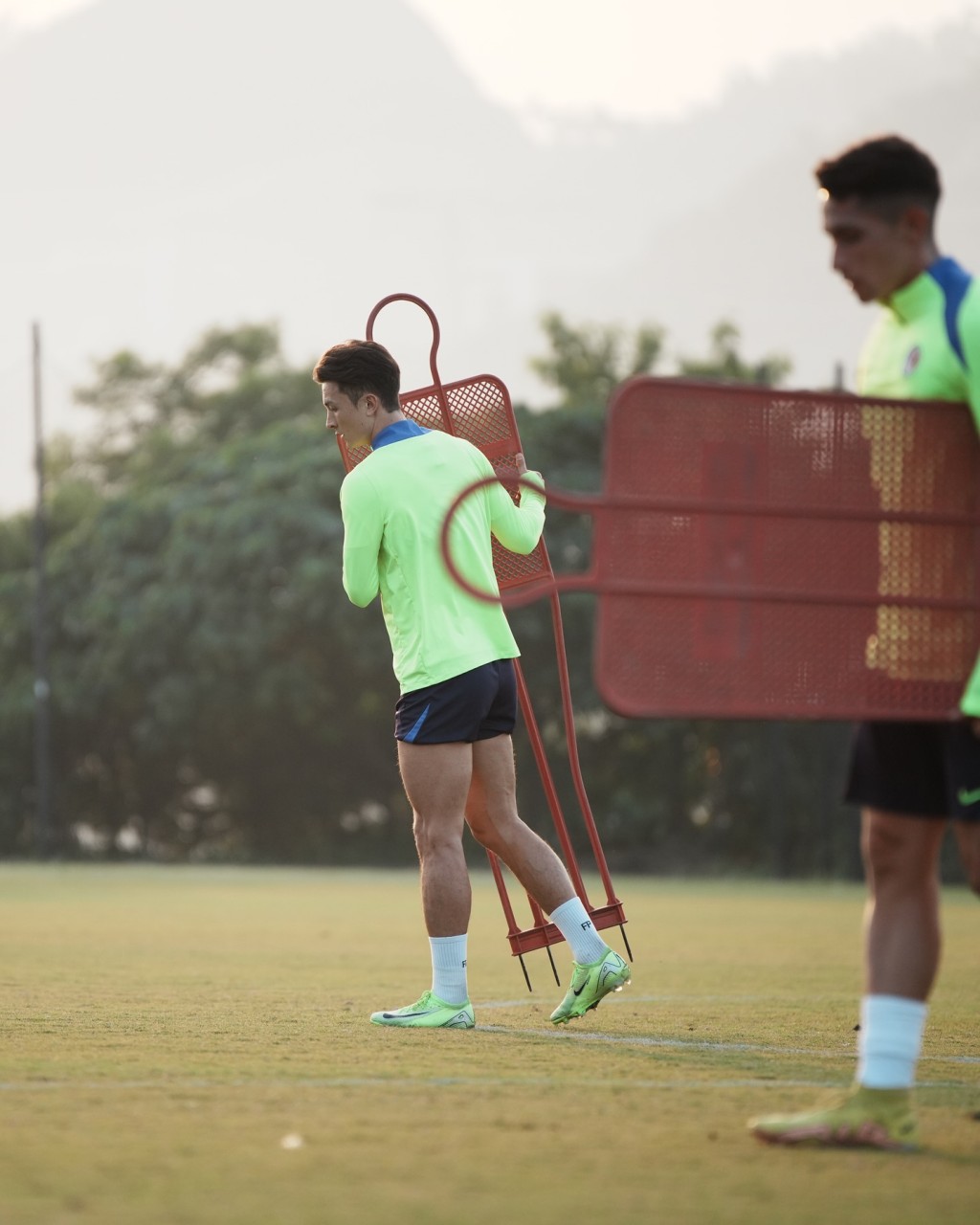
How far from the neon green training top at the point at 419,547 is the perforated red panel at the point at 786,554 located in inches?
85.3

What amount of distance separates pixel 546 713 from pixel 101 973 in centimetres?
2101

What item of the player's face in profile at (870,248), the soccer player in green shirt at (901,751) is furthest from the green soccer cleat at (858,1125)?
the player's face in profile at (870,248)

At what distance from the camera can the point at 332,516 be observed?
3055cm

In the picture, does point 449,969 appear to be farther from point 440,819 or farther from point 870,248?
point 870,248

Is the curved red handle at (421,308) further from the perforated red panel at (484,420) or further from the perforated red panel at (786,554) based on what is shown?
the perforated red panel at (786,554)

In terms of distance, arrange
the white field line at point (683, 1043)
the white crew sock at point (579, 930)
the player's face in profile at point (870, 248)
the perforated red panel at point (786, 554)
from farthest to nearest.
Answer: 1. the white crew sock at point (579, 930)
2. the white field line at point (683, 1043)
3. the player's face in profile at point (870, 248)
4. the perforated red panel at point (786, 554)

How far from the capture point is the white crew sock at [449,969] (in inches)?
255

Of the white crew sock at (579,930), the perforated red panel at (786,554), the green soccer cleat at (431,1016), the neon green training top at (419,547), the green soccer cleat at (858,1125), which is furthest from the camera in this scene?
the white crew sock at (579,930)

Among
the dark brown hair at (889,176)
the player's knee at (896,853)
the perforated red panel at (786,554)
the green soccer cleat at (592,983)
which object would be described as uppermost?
the dark brown hair at (889,176)

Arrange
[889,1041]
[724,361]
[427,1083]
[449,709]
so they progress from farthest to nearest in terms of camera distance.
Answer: [724,361], [449,709], [427,1083], [889,1041]

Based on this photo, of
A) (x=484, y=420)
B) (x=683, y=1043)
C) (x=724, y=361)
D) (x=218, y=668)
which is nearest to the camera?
(x=683, y=1043)

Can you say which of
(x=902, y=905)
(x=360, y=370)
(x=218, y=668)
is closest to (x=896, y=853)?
(x=902, y=905)

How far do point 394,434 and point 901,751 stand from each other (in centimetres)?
259

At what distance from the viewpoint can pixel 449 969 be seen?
6469 millimetres
